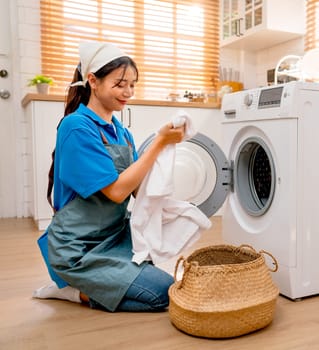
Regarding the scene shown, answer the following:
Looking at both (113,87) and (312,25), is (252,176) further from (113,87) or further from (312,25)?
(312,25)

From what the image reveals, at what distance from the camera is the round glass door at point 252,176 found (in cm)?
167

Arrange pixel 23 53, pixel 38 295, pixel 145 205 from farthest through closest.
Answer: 1. pixel 23 53
2. pixel 38 295
3. pixel 145 205

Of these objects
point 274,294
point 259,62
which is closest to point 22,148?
point 259,62

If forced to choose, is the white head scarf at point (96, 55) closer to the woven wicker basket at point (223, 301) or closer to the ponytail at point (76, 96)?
the ponytail at point (76, 96)

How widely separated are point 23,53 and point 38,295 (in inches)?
81.4

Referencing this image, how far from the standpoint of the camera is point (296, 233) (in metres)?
1.42

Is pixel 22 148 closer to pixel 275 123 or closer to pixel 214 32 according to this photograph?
pixel 214 32

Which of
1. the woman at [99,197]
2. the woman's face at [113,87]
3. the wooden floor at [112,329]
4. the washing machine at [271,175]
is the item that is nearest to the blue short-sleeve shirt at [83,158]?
the woman at [99,197]

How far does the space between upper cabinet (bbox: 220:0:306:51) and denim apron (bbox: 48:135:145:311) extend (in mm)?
2053

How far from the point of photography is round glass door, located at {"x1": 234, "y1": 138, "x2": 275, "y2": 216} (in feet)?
5.49

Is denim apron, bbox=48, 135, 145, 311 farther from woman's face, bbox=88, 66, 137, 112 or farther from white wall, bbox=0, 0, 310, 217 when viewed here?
white wall, bbox=0, 0, 310, 217

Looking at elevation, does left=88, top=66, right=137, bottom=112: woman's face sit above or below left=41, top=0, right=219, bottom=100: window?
below

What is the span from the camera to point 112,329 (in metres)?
1.22

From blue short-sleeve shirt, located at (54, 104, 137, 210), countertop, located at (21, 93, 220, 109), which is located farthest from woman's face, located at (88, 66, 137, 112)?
countertop, located at (21, 93, 220, 109)
